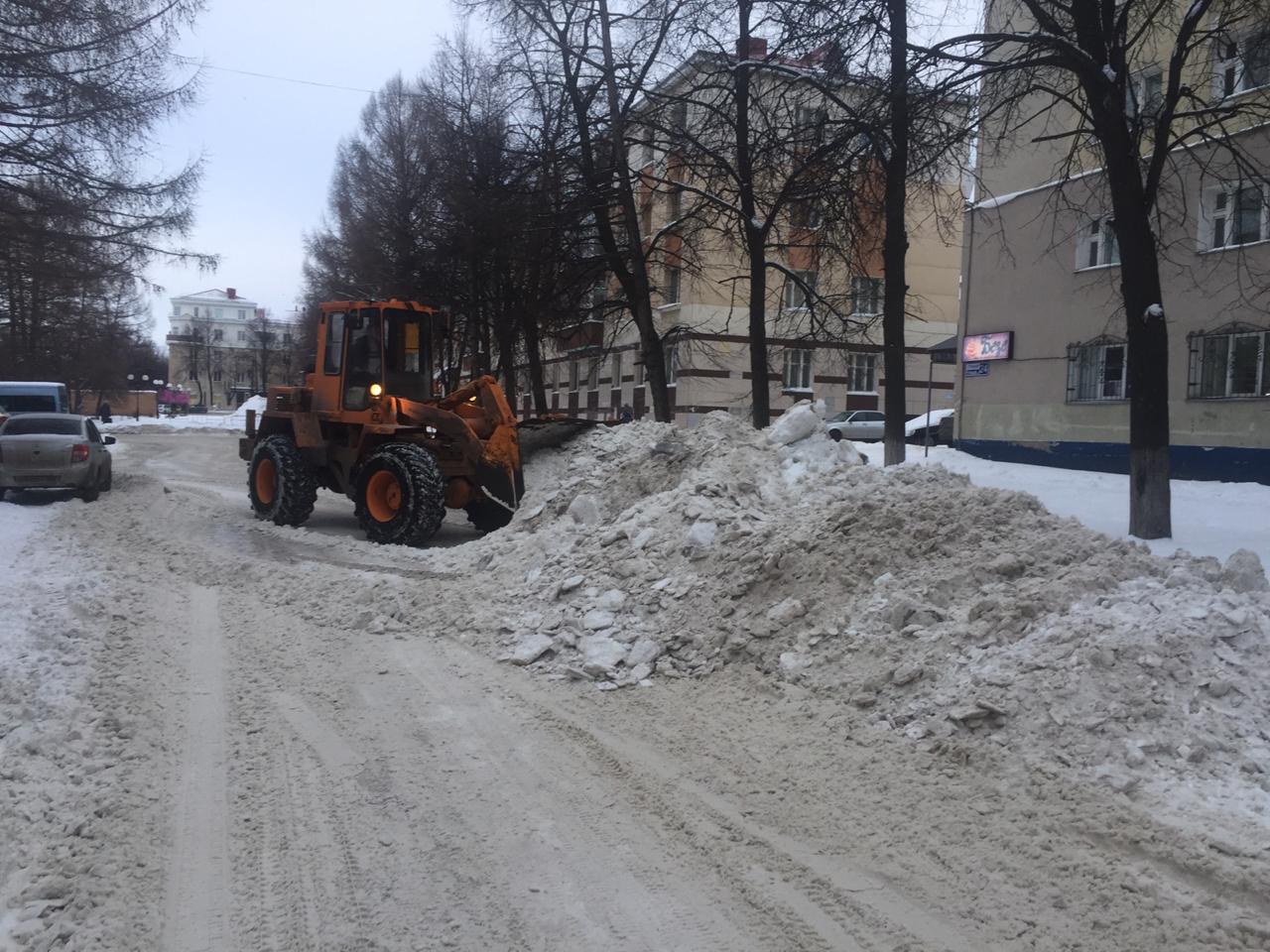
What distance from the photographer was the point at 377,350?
13922mm

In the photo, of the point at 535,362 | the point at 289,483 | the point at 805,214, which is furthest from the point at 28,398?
the point at 805,214

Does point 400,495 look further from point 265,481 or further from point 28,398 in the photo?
point 28,398

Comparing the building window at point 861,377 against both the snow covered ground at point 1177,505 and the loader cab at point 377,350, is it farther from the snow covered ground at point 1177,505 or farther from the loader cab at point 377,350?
the loader cab at point 377,350

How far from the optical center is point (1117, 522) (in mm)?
11453

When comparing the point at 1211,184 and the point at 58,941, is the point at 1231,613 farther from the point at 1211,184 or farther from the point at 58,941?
the point at 1211,184

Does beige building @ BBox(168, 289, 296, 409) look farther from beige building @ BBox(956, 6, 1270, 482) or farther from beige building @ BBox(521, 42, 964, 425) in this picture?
beige building @ BBox(956, 6, 1270, 482)

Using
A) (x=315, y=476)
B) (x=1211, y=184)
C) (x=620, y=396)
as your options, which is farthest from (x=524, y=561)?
(x=620, y=396)

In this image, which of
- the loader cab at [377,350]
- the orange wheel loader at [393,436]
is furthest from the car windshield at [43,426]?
the loader cab at [377,350]

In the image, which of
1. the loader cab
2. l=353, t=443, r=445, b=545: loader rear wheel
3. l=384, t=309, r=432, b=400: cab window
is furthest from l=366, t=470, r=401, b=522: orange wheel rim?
l=384, t=309, r=432, b=400: cab window

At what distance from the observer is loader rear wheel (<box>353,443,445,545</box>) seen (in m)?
12.6

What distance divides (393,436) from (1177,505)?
1023 centimetres

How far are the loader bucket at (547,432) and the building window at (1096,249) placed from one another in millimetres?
11450

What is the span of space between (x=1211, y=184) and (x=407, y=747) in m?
17.5

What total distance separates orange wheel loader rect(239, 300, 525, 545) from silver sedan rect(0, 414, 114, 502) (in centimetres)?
426
